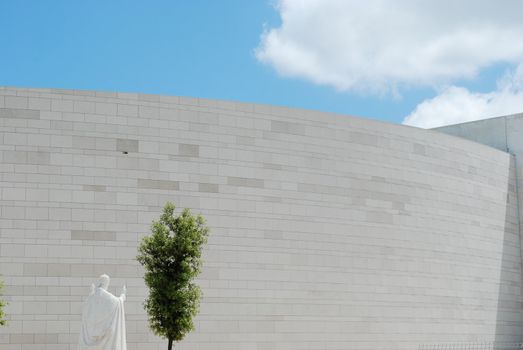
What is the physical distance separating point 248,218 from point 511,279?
38.0ft

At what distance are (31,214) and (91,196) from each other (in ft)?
4.70

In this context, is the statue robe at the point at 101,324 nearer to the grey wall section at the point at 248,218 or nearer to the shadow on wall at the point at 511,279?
the grey wall section at the point at 248,218

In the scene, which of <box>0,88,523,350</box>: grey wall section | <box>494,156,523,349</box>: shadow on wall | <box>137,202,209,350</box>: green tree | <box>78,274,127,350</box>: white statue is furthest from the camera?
<box>494,156,523,349</box>: shadow on wall

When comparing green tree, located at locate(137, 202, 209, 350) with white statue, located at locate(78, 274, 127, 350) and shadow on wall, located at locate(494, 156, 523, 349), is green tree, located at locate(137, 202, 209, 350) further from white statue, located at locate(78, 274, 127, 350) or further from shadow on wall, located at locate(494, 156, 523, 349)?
shadow on wall, located at locate(494, 156, 523, 349)

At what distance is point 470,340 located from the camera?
25297mm

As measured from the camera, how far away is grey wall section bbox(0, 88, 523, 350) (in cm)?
1894

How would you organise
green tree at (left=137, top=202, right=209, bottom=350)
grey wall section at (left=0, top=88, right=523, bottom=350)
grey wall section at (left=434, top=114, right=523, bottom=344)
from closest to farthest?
green tree at (left=137, top=202, right=209, bottom=350) < grey wall section at (left=0, top=88, right=523, bottom=350) < grey wall section at (left=434, top=114, right=523, bottom=344)

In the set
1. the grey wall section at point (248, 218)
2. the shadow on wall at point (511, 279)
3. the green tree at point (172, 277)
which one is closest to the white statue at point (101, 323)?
the green tree at point (172, 277)

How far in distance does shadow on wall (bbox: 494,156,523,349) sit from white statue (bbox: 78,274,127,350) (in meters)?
15.2

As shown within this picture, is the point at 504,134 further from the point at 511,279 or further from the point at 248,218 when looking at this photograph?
the point at 248,218

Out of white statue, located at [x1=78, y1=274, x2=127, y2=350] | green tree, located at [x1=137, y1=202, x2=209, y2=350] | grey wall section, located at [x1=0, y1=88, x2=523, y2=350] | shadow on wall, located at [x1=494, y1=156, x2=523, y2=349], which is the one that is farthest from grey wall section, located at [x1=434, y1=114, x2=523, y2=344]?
white statue, located at [x1=78, y1=274, x2=127, y2=350]

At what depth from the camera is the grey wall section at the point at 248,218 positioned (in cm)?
1894

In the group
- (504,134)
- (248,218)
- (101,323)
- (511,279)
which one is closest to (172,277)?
(101,323)

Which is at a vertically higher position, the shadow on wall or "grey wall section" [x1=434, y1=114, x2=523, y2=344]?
"grey wall section" [x1=434, y1=114, x2=523, y2=344]
